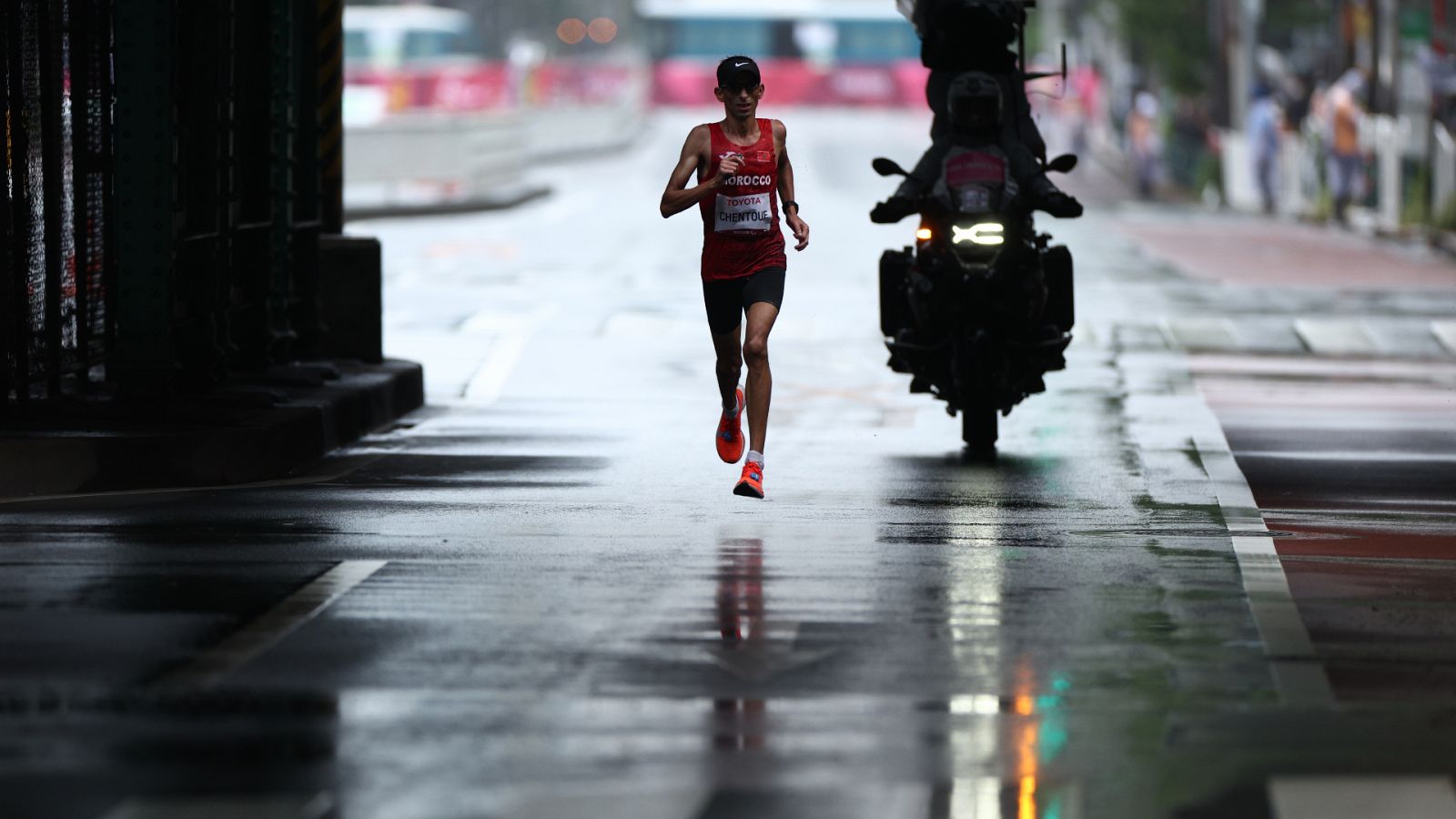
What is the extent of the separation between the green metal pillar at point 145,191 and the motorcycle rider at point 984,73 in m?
3.50

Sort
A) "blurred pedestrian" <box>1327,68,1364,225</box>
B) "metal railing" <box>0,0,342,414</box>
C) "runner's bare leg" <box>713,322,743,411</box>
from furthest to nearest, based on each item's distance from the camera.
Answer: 1. "blurred pedestrian" <box>1327,68,1364,225</box>
2. "metal railing" <box>0,0,342,414</box>
3. "runner's bare leg" <box>713,322,743,411</box>

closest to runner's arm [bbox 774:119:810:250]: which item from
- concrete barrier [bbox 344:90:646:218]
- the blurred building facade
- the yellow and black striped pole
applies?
the yellow and black striped pole

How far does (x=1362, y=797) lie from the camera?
21.7ft

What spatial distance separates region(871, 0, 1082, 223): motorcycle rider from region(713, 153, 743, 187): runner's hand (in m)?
2.06

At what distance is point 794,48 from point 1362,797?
8737 centimetres

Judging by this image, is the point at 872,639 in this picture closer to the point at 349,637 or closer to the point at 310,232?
the point at 349,637

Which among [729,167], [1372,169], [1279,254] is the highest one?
[729,167]

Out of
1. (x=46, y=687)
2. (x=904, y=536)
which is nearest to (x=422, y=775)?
(x=46, y=687)

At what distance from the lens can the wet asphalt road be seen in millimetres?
6770

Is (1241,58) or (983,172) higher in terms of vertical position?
(1241,58)

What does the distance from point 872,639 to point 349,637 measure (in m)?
1.59

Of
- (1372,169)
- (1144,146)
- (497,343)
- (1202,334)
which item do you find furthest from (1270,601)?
(1144,146)

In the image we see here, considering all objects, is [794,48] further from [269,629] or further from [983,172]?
[269,629]

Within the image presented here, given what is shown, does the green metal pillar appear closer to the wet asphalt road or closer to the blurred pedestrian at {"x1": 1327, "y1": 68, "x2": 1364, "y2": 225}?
the wet asphalt road
